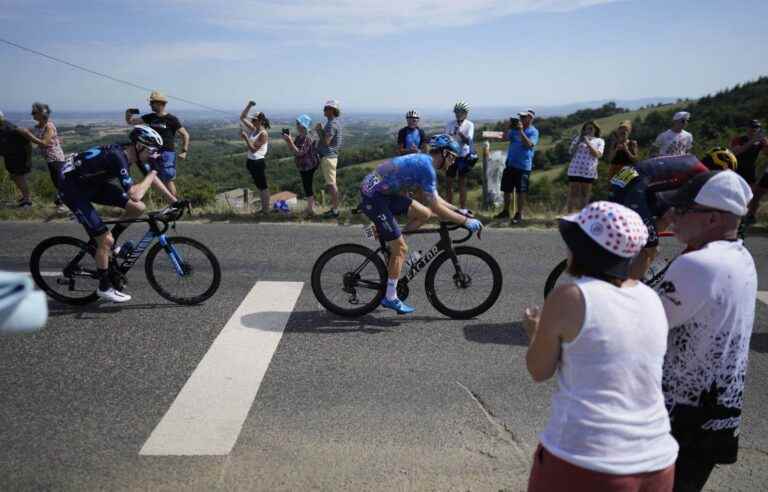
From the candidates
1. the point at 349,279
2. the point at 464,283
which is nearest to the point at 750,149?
the point at 464,283

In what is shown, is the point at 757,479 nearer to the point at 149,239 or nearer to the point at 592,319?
the point at 592,319

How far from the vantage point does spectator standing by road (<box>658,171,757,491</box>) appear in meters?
2.29

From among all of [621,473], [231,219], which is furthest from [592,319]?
[231,219]

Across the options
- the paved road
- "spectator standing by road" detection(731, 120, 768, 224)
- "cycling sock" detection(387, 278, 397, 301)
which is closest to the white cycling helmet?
the paved road

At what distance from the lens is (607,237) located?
198cm

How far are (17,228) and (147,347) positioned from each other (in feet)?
20.3

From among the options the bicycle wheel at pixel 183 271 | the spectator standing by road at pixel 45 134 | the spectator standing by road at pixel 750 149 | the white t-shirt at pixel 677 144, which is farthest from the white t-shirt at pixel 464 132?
the spectator standing by road at pixel 45 134

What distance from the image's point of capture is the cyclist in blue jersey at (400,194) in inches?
219

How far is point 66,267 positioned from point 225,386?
293cm

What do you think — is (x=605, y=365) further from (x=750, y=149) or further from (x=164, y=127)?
(x=750, y=149)

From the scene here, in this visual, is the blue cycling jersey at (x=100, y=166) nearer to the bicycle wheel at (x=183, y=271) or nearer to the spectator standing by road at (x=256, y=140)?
the bicycle wheel at (x=183, y=271)

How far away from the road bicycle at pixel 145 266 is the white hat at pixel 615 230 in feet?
16.0

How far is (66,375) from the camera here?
4.70 meters

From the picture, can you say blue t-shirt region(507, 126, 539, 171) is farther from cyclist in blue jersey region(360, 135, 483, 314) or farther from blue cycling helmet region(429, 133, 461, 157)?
blue cycling helmet region(429, 133, 461, 157)
